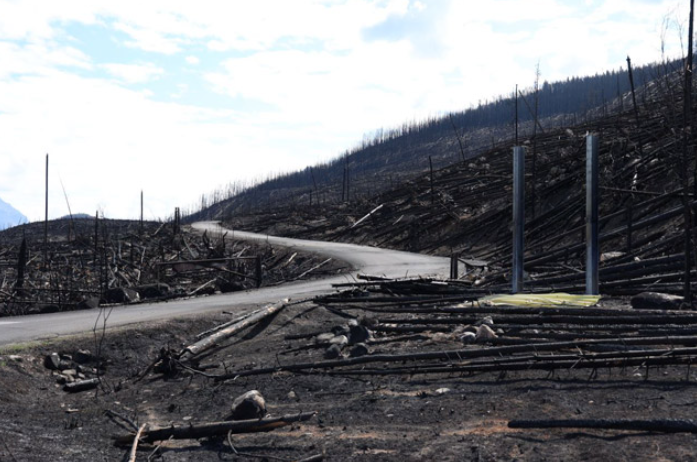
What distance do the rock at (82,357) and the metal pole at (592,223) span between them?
944 centimetres

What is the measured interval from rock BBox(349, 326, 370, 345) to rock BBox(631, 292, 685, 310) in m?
5.03

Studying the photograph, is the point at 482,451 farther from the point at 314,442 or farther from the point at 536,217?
the point at 536,217

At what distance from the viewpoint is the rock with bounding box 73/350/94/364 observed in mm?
10180

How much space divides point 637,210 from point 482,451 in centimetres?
2423

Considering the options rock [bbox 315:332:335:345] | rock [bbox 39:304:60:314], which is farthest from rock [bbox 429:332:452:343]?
rock [bbox 39:304:60:314]

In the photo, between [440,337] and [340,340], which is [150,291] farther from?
[440,337]

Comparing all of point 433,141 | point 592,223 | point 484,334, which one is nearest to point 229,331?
point 484,334

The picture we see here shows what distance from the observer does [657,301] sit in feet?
38.0

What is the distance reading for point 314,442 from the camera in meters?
6.23

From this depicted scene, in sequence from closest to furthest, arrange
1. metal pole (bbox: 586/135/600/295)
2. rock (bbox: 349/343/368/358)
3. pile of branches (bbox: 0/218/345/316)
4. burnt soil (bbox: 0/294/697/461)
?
1. burnt soil (bbox: 0/294/697/461)
2. rock (bbox: 349/343/368/358)
3. metal pole (bbox: 586/135/600/295)
4. pile of branches (bbox: 0/218/345/316)

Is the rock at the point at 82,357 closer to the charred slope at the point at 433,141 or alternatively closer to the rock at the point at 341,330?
the rock at the point at 341,330

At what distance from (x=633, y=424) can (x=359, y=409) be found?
2.86m

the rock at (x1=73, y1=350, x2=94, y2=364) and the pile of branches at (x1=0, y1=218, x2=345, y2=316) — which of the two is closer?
the rock at (x1=73, y1=350, x2=94, y2=364)

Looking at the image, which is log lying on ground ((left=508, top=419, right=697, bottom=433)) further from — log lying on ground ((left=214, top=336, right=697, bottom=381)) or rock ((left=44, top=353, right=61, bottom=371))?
rock ((left=44, top=353, right=61, bottom=371))
